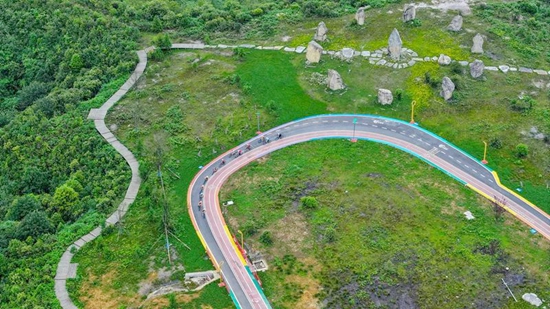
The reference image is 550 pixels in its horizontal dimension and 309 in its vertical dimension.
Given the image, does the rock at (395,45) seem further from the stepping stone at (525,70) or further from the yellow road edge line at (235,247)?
the yellow road edge line at (235,247)

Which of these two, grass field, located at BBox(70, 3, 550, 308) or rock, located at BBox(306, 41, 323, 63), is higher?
rock, located at BBox(306, 41, 323, 63)

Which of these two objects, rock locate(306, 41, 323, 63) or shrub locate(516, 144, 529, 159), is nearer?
shrub locate(516, 144, 529, 159)

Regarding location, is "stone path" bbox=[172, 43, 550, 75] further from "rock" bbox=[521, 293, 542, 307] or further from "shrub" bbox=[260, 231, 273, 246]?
"rock" bbox=[521, 293, 542, 307]

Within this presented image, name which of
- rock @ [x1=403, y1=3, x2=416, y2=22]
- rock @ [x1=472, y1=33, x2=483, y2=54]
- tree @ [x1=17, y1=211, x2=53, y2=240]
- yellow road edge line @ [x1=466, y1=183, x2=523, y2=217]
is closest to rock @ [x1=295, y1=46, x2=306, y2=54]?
rock @ [x1=403, y1=3, x2=416, y2=22]

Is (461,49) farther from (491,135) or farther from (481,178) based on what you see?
(481,178)

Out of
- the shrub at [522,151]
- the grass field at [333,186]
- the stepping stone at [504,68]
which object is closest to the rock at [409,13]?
the grass field at [333,186]

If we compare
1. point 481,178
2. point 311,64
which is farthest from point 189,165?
point 481,178
